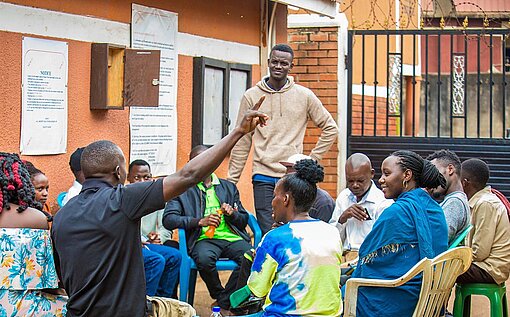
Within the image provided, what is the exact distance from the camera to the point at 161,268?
646 cm

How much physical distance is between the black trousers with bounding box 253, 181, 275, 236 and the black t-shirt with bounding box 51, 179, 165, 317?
284 centimetres

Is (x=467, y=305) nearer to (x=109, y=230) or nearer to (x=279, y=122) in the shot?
(x=279, y=122)

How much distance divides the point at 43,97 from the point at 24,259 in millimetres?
2490

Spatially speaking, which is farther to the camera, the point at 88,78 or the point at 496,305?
the point at 88,78

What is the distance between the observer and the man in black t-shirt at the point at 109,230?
3.91 metres

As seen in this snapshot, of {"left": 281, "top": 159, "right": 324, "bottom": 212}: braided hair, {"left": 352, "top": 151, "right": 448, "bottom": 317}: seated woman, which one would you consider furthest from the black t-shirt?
{"left": 352, "top": 151, "right": 448, "bottom": 317}: seated woman

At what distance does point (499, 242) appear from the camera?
616 centimetres

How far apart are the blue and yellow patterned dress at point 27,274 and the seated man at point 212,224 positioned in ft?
7.25

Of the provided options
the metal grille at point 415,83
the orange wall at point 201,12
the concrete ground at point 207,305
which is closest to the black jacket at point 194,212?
the concrete ground at point 207,305

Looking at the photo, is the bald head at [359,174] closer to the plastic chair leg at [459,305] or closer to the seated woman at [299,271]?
the plastic chair leg at [459,305]

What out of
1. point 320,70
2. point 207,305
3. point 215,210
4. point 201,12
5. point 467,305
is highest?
point 201,12

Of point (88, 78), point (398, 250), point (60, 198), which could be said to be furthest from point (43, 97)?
point (398, 250)

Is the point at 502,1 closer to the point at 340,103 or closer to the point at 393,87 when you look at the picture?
the point at 393,87

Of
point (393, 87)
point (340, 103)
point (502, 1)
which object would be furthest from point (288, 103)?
point (502, 1)
